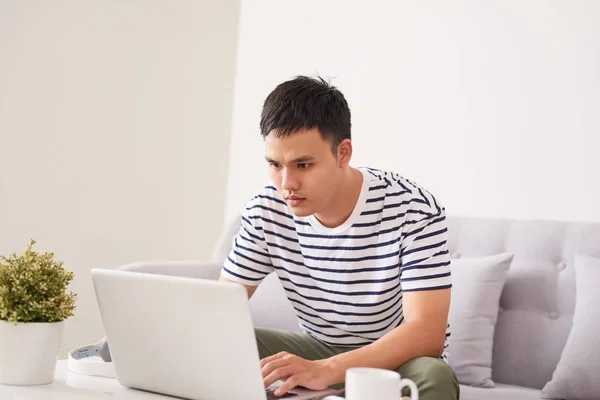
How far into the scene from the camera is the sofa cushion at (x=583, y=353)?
6.77 ft

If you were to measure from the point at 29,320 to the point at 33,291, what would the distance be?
54 mm

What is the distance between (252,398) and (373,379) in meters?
0.27

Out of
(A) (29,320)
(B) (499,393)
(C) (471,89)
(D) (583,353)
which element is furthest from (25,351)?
(C) (471,89)

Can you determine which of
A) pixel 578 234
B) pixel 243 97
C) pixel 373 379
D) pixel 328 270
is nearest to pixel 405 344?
pixel 328 270

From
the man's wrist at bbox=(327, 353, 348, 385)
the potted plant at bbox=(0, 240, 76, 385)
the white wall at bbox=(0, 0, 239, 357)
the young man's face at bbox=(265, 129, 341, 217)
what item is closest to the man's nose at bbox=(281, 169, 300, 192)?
the young man's face at bbox=(265, 129, 341, 217)

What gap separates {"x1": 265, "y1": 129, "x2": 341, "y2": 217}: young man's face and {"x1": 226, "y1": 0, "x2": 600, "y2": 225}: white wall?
3.68 feet

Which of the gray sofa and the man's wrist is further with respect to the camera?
the gray sofa

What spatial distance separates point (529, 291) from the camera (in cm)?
232

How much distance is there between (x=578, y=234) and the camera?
231cm

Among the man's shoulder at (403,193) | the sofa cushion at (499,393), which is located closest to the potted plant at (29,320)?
the man's shoulder at (403,193)

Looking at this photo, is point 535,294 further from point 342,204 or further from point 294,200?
point 294,200

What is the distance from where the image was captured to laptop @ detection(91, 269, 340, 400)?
136 centimetres

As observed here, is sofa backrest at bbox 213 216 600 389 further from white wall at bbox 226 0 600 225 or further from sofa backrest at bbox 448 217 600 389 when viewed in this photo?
white wall at bbox 226 0 600 225

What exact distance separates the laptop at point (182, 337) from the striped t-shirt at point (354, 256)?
0.46 m
